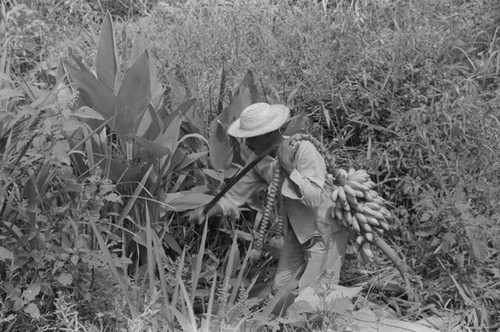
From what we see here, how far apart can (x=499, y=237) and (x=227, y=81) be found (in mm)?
1629

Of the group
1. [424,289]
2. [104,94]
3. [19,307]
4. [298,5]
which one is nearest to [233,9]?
[298,5]

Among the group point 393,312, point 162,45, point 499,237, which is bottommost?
point 393,312

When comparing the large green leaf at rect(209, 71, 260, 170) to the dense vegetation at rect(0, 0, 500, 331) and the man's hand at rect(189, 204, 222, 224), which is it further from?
the man's hand at rect(189, 204, 222, 224)

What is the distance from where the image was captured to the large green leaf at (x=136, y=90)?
3.72 meters

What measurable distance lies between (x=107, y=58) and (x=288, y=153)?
110cm

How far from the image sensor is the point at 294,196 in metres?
3.41

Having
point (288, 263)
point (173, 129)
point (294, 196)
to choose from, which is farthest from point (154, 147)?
point (288, 263)

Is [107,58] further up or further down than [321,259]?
further up

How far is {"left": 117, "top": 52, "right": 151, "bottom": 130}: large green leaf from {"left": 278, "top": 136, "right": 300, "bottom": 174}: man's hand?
0.74 m

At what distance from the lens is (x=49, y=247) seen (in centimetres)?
321

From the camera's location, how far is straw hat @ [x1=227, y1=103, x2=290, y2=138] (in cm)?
338

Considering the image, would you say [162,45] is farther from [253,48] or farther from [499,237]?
[499,237]

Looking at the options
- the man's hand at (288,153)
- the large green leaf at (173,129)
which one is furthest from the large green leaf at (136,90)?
the man's hand at (288,153)

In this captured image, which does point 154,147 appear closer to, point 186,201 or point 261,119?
point 186,201
